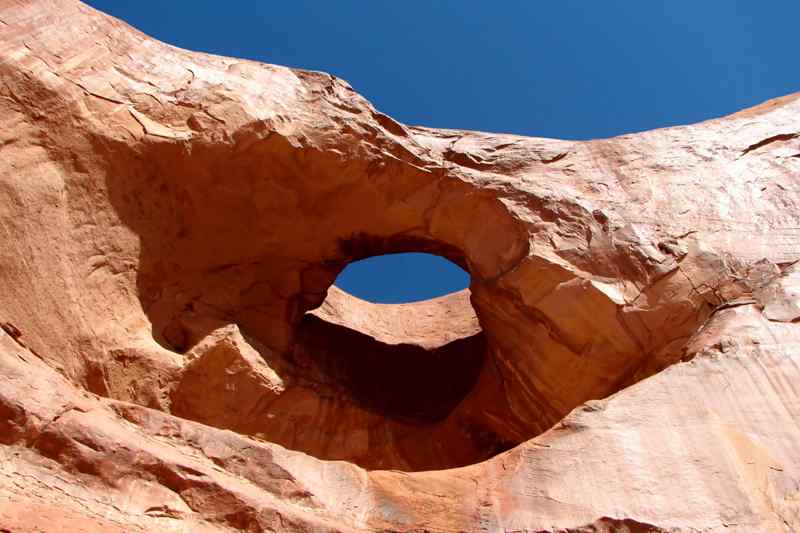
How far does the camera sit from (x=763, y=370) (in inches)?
222

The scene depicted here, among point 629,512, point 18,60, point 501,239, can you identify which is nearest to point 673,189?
point 501,239

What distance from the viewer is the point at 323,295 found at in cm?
813

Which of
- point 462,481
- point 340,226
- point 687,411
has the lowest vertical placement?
point 462,481

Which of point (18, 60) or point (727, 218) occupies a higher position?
point (727, 218)

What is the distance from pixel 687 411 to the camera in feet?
17.7

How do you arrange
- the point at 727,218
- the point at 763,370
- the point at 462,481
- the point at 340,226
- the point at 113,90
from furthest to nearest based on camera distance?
the point at 340,226, the point at 727,218, the point at 113,90, the point at 763,370, the point at 462,481

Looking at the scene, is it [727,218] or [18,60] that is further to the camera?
[727,218]

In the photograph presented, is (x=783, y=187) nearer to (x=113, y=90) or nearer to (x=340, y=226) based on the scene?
(x=340, y=226)

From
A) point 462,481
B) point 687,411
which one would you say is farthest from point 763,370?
point 462,481

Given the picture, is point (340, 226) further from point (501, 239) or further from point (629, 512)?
point (629, 512)

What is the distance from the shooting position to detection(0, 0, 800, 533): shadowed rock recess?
4.68 meters

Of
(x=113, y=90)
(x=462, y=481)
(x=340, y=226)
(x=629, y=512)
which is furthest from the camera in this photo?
(x=340, y=226)

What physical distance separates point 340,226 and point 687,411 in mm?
3329

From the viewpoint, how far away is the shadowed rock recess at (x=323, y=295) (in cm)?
468
